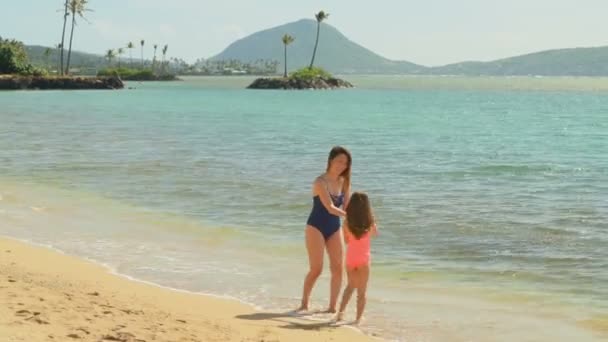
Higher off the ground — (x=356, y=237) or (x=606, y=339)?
(x=356, y=237)

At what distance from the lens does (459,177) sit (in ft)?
66.2

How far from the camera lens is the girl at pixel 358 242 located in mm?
7031

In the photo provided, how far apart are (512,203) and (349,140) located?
1884 cm

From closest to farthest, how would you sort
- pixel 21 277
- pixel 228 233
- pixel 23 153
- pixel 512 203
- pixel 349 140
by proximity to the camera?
pixel 21 277, pixel 228 233, pixel 512 203, pixel 23 153, pixel 349 140

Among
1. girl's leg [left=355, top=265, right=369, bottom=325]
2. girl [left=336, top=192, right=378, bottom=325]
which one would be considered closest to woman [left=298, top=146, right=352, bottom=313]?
girl [left=336, top=192, right=378, bottom=325]

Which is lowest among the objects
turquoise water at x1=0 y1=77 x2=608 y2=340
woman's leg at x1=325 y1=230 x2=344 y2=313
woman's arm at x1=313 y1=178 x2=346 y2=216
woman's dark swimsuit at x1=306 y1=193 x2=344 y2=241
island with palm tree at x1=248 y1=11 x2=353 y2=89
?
turquoise water at x1=0 y1=77 x2=608 y2=340

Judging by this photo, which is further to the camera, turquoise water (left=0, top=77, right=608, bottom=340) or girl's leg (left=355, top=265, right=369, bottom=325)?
turquoise water (left=0, top=77, right=608, bottom=340)

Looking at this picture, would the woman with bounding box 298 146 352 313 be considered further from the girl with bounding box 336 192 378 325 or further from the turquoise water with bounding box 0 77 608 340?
the turquoise water with bounding box 0 77 608 340

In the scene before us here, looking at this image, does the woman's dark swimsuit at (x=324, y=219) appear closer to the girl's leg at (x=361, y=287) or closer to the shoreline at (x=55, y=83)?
the girl's leg at (x=361, y=287)

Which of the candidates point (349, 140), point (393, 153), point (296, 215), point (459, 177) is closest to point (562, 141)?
point (349, 140)

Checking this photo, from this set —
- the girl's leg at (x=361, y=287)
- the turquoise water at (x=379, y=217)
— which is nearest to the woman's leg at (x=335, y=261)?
the girl's leg at (x=361, y=287)

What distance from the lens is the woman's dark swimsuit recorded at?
23.9ft

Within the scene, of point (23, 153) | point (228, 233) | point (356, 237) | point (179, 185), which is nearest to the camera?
point (356, 237)

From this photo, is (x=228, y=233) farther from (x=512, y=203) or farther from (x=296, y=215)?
(x=512, y=203)
